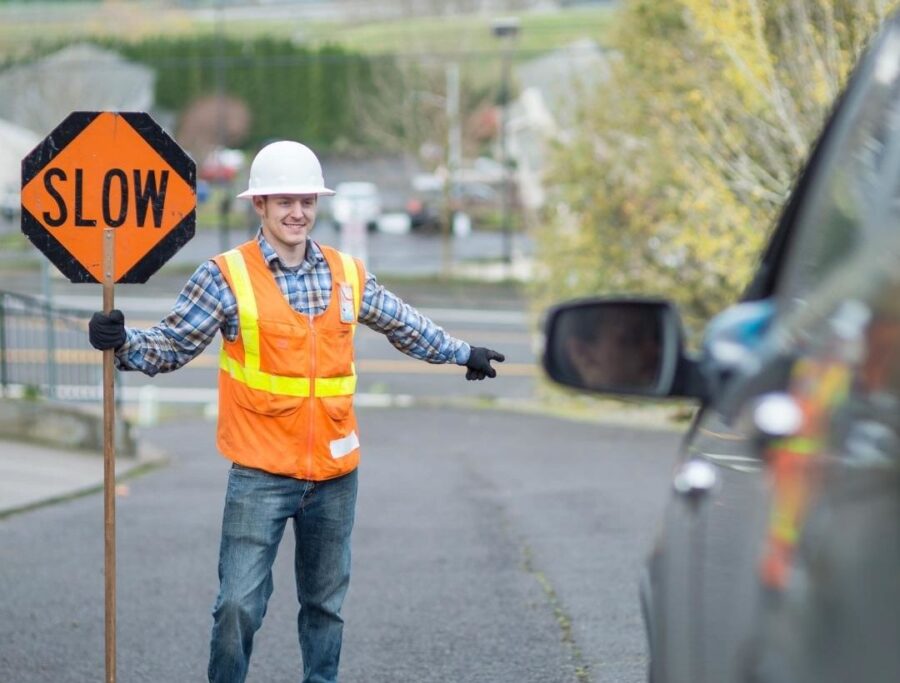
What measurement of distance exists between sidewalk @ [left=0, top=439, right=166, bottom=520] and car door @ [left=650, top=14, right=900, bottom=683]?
975 centimetres

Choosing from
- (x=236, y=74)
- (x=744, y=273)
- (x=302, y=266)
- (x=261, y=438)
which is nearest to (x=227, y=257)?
(x=302, y=266)

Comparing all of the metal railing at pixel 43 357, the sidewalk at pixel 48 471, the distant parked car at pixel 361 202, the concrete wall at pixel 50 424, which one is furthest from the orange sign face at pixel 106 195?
the distant parked car at pixel 361 202

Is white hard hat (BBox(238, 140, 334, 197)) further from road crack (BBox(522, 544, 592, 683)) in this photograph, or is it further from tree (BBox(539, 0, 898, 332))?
tree (BBox(539, 0, 898, 332))

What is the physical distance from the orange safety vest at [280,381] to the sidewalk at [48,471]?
7.10m

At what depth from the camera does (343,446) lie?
5.41 m

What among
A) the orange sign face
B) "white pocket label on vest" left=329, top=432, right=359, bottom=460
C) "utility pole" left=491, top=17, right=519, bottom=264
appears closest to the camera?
"white pocket label on vest" left=329, top=432, right=359, bottom=460

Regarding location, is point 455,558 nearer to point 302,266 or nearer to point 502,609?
point 502,609

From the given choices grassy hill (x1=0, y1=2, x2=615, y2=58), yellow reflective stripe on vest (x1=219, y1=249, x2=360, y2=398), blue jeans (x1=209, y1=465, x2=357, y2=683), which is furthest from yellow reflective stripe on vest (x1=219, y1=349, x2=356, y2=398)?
Answer: grassy hill (x1=0, y1=2, x2=615, y2=58)

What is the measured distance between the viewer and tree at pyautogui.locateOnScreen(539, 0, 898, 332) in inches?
657

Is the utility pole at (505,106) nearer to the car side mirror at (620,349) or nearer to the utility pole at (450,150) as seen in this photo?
the utility pole at (450,150)

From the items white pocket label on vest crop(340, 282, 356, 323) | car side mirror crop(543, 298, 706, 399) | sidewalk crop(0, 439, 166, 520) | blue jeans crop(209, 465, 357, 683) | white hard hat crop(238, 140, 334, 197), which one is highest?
white hard hat crop(238, 140, 334, 197)

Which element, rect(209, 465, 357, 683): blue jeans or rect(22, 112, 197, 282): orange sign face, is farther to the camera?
rect(22, 112, 197, 282): orange sign face

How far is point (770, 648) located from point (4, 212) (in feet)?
208

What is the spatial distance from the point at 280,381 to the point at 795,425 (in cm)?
324
